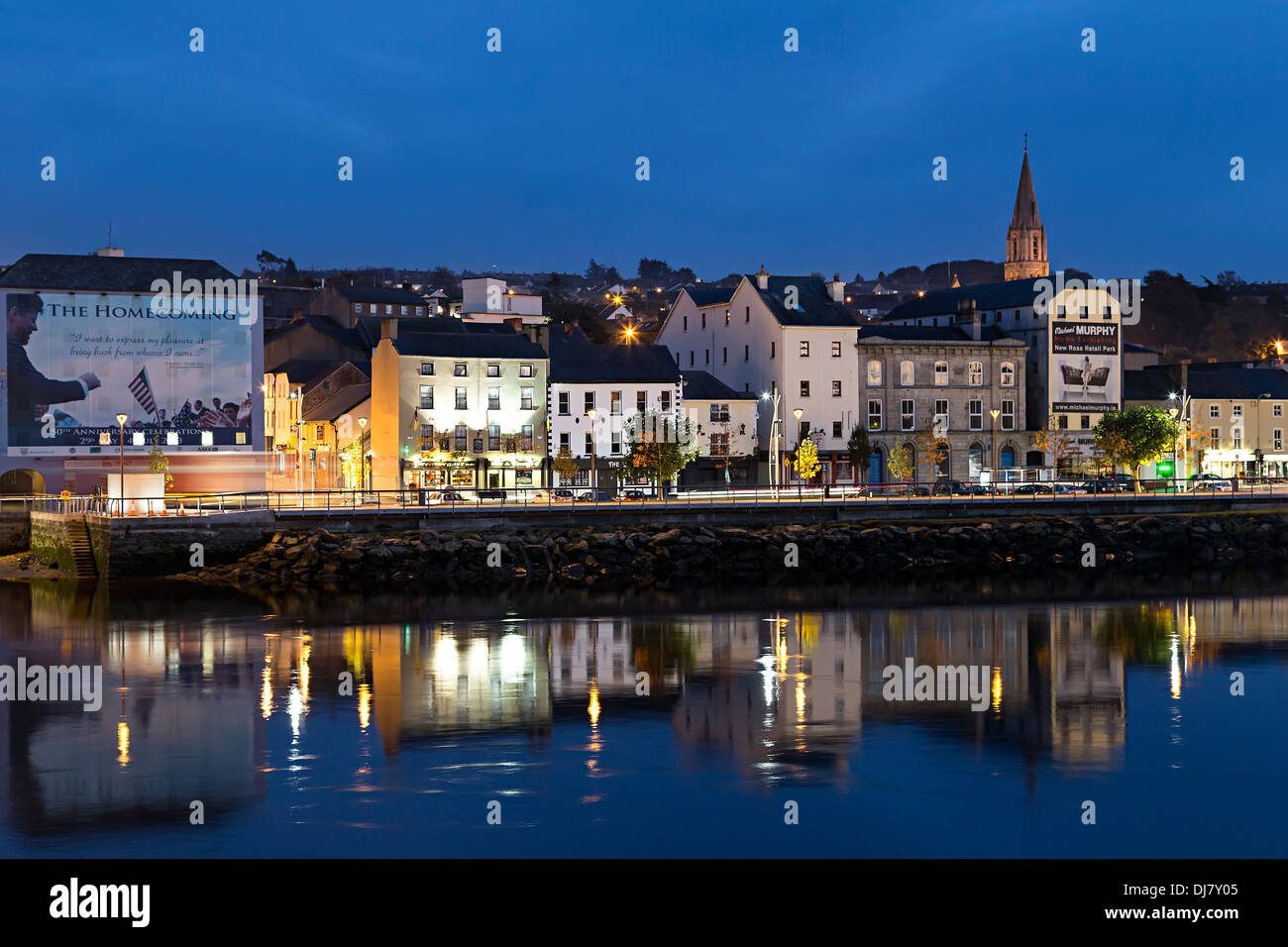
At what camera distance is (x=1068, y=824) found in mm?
19812

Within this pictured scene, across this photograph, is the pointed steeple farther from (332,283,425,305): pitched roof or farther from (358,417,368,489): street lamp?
(358,417,368,489): street lamp

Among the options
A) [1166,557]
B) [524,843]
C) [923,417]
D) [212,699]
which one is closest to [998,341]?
[923,417]

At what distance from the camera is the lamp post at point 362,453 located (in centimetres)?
7550

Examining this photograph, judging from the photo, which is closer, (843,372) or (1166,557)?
(1166,557)

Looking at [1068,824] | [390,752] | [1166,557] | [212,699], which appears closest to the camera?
[1068,824]

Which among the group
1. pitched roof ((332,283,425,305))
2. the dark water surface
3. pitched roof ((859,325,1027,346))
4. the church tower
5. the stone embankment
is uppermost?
the church tower

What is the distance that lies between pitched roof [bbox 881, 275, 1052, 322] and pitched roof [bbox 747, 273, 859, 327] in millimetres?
12198

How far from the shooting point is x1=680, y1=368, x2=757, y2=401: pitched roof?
268 feet

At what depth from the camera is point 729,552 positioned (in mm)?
54125

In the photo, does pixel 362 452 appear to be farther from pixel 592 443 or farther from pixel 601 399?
pixel 592 443

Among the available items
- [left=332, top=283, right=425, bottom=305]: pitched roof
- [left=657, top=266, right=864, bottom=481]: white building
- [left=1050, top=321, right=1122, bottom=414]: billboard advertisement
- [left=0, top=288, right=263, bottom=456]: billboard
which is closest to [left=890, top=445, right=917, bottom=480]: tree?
[left=657, top=266, right=864, bottom=481]: white building
